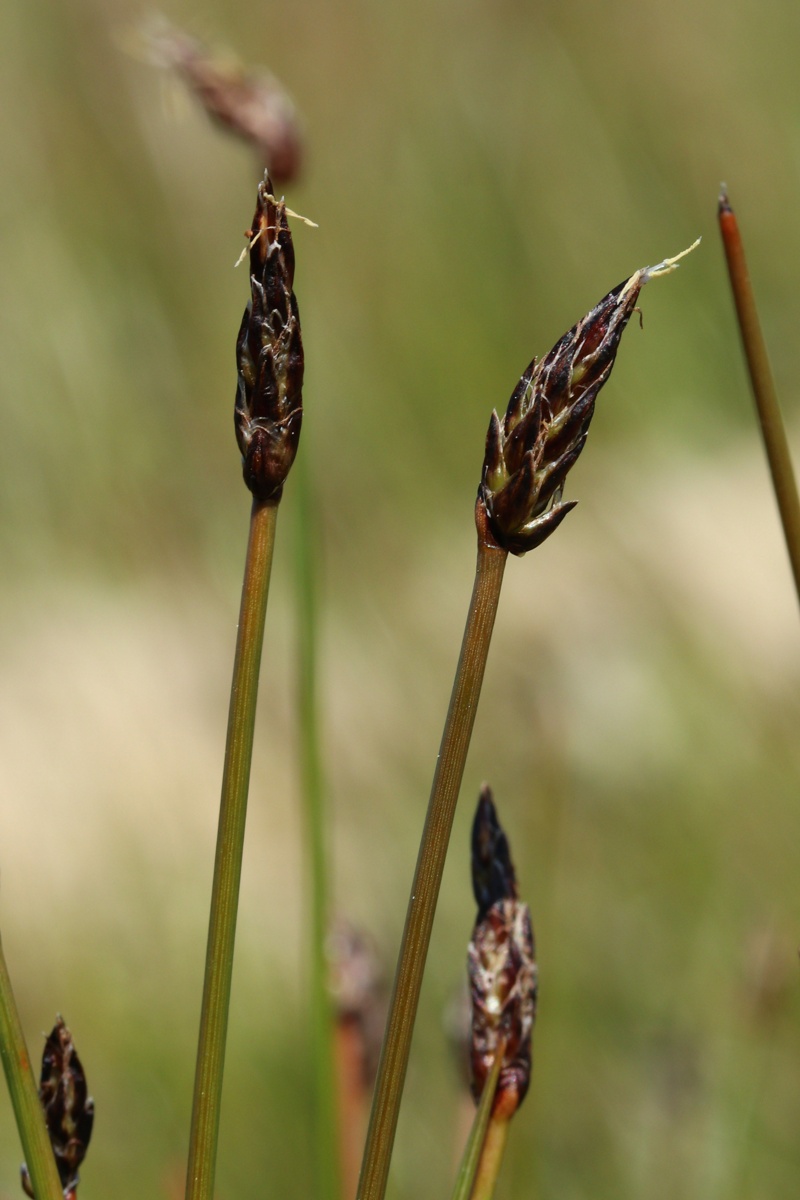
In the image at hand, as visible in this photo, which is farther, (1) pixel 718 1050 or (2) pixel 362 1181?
(1) pixel 718 1050

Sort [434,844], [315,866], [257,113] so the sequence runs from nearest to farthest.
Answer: [434,844], [315,866], [257,113]

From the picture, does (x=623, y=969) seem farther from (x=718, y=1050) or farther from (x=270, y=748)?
(x=270, y=748)

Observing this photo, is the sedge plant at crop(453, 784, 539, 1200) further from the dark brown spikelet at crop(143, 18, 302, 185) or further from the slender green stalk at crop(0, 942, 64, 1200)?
the dark brown spikelet at crop(143, 18, 302, 185)

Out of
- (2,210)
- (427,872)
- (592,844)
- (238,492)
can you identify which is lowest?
(592,844)

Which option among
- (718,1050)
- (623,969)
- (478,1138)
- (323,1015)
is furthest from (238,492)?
(478,1138)

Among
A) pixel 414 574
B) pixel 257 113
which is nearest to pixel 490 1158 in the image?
pixel 257 113

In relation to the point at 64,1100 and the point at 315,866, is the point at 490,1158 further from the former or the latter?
the point at 315,866
